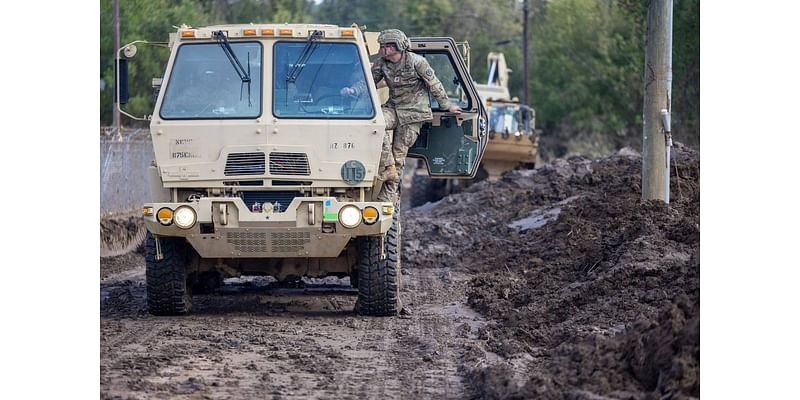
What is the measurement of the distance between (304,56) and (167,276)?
228 centimetres

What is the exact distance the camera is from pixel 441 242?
1878 cm

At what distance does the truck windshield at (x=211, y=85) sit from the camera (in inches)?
418

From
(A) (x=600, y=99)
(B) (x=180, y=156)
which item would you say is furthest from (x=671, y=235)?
(A) (x=600, y=99)

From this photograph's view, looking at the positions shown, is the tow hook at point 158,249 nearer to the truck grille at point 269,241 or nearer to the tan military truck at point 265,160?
the tan military truck at point 265,160

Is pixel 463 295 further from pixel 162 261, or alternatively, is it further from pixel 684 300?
pixel 684 300

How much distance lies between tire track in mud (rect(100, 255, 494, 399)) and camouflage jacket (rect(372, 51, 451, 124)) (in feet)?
6.20

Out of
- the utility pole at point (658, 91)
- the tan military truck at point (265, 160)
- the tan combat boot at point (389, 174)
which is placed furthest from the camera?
the utility pole at point (658, 91)

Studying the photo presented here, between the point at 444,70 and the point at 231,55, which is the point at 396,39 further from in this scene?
the point at 231,55

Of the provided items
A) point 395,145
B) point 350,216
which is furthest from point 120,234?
point 350,216

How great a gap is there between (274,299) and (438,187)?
752 inches

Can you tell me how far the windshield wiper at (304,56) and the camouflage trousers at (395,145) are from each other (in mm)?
862

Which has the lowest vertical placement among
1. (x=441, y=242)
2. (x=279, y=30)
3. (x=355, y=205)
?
(x=441, y=242)

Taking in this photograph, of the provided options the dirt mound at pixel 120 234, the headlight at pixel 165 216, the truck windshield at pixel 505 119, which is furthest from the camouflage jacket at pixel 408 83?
the truck windshield at pixel 505 119

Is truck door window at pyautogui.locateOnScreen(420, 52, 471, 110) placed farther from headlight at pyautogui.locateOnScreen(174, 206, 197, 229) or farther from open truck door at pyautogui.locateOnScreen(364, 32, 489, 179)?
headlight at pyautogui.locateOnScreen(174, 206, 197, 229)
